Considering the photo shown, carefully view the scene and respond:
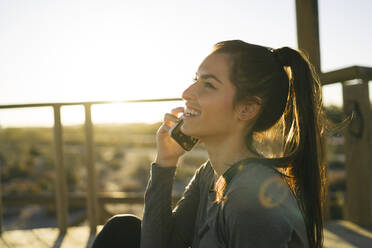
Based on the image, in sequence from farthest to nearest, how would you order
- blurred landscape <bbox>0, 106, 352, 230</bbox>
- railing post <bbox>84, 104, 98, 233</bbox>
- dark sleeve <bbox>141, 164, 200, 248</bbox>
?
blurred landscape <bbox>0, 106, 352, 230</bbox> < railing post <bbox>84, 104, 98, 233</bbox> < dark sleeve <bbox>141, 164, 200, 248</bbox>

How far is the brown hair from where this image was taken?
130cm

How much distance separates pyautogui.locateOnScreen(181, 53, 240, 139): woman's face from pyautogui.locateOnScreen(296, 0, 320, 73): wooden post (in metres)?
1.67

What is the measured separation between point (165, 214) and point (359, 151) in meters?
1.68

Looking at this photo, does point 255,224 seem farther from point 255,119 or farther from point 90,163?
point 90,163

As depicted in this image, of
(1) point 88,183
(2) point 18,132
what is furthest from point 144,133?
(1) point 88,183

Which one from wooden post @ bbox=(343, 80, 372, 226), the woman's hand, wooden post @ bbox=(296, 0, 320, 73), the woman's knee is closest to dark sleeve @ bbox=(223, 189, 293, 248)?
the woman's hand

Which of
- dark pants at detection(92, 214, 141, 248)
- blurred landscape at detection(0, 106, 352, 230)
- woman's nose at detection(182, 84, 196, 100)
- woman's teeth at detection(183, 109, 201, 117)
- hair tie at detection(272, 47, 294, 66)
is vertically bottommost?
blurred landscape at detection(0, 106, 352, 230)

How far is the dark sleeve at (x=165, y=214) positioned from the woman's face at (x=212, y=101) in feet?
0.94

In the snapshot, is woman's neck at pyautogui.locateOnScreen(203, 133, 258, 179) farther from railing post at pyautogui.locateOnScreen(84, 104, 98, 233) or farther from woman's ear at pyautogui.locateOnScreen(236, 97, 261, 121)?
railing post at pyautogui.locateOnScreen(84, 104, 98, 233)

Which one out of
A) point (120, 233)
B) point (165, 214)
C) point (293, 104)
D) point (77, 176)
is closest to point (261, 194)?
point (293, 104)

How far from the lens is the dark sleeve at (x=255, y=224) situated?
905 millimetres

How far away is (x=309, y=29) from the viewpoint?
2.78 metres

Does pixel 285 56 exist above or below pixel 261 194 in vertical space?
above

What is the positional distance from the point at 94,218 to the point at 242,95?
7.09 feet
